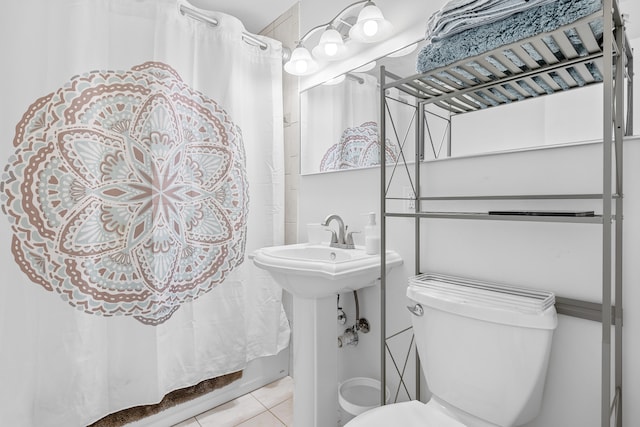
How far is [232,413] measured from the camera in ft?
5.47

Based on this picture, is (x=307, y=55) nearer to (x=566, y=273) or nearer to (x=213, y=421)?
(x=566, y=273)

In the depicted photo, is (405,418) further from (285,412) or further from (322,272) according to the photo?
(285,412)

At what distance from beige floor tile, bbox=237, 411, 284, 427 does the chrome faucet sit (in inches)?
35.9

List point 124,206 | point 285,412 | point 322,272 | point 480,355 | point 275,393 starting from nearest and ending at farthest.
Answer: point 480,355 < point 322,272 < point 124,206 < point 285,412 < point 275,393

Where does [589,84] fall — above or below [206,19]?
below

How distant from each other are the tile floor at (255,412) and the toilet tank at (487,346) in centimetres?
94

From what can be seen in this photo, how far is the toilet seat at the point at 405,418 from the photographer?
2.75 feet

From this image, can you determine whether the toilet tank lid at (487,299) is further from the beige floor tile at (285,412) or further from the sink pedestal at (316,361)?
the beige floor tile at (285,412)

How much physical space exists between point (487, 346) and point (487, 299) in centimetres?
13

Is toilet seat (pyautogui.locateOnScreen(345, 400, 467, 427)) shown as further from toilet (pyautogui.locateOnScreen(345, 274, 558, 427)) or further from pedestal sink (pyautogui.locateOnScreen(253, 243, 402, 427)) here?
pedestal sink (pyautogui.locateOnScreen(253, 243, 402, 427))

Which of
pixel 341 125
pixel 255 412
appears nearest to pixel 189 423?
pixel 255 412

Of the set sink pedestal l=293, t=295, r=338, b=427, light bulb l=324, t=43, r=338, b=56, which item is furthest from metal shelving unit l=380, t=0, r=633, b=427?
light bulb l=324, t=43, r=338, b=56

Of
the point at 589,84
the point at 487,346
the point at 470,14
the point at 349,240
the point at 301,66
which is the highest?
the point at 301,66

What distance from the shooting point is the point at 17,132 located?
118 cm
